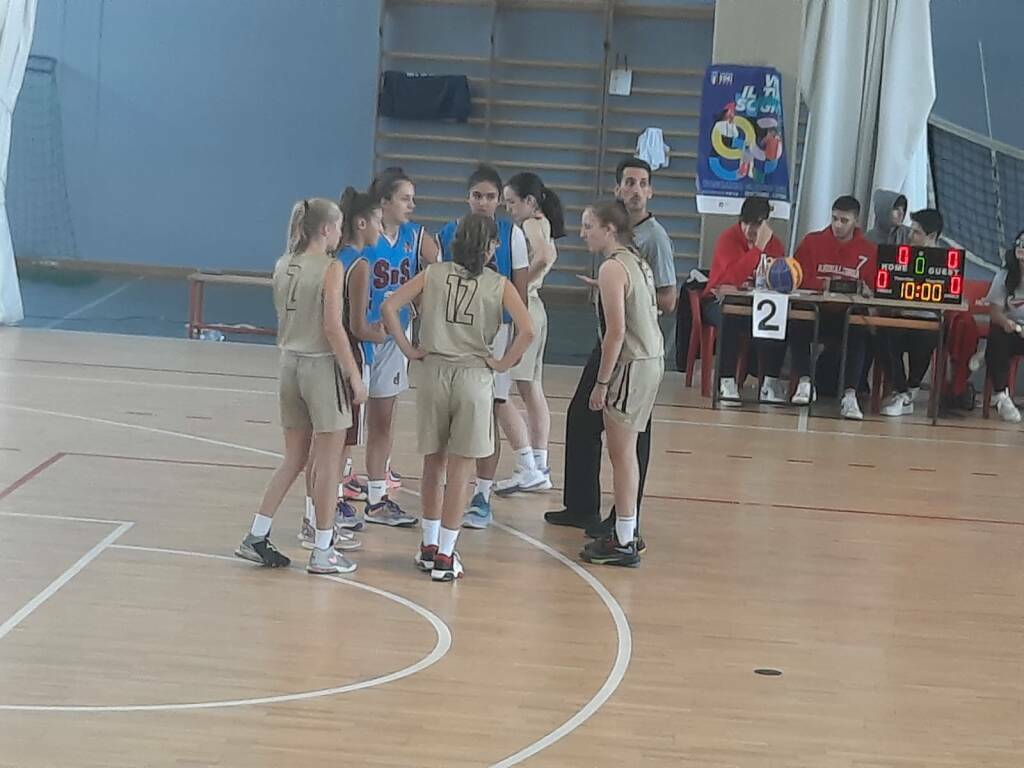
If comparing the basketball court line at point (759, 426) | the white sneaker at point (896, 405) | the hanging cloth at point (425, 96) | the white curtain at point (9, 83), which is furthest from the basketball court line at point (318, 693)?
the hanging cloth at point (425, 96)

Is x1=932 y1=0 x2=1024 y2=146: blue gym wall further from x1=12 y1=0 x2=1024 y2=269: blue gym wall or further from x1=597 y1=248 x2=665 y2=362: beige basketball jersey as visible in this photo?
x1=597 y1=248 x2=665 y2=362: beige basketball jersey

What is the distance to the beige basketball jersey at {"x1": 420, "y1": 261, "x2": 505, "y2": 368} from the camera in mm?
4980

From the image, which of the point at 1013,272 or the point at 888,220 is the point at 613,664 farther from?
the point at 888,220

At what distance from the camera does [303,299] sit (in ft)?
16.2

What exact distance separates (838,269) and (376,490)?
4.12m

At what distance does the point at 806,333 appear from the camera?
29.8 feet

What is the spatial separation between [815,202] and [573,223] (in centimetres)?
466

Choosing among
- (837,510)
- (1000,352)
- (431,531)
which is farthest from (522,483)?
(1000,352)

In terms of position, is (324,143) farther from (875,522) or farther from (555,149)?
(875,522)

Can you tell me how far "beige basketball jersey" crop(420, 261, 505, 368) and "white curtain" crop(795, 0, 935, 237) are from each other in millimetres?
5041

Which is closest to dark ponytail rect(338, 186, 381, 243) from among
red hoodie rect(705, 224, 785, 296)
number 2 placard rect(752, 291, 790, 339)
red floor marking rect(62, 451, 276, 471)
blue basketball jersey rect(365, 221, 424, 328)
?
blue basketball jersey rect(365, 221, 424, 328)

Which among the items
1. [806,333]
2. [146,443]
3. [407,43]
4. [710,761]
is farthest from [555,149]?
[710,761]

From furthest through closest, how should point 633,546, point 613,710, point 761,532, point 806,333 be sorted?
point 806,333 → point 761,532 → point 633,546 → point 613,710

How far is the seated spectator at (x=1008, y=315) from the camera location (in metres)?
8.76
